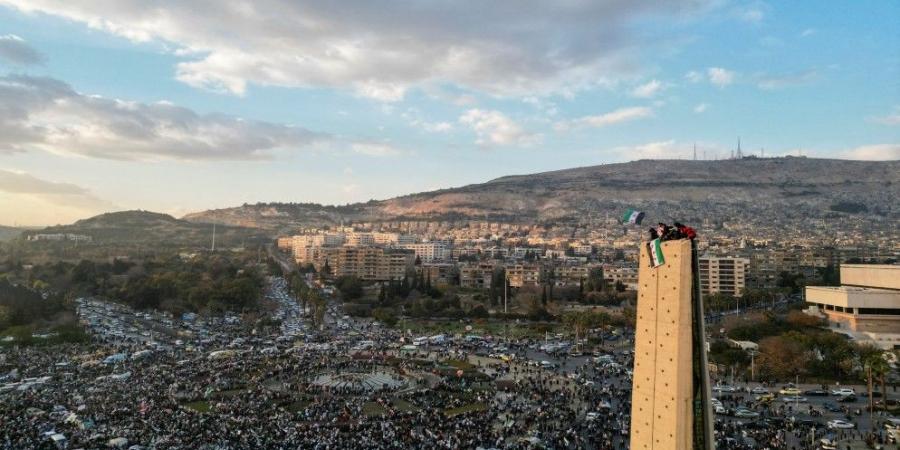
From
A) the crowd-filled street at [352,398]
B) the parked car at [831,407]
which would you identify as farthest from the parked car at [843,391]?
the parked car at [831,407]

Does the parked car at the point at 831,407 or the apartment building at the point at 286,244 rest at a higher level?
the apartment building at the point at 286,244

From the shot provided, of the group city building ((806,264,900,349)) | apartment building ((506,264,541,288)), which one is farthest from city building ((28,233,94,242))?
city building ((806,264,900,349))

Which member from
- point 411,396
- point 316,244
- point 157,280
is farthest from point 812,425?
point 316,244

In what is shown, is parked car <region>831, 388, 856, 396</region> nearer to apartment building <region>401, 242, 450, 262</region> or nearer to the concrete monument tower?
the concrete monument tower

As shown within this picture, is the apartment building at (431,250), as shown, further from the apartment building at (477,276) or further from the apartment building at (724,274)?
the apartment building at (724,274)

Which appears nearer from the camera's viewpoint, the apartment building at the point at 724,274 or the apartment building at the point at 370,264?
the apartment building at the point at 724,274

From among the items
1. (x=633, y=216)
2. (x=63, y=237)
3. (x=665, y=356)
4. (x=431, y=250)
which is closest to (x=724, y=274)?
(x=431, y=250)

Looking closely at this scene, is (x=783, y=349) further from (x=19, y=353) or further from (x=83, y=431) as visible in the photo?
(x=19, y=353)
